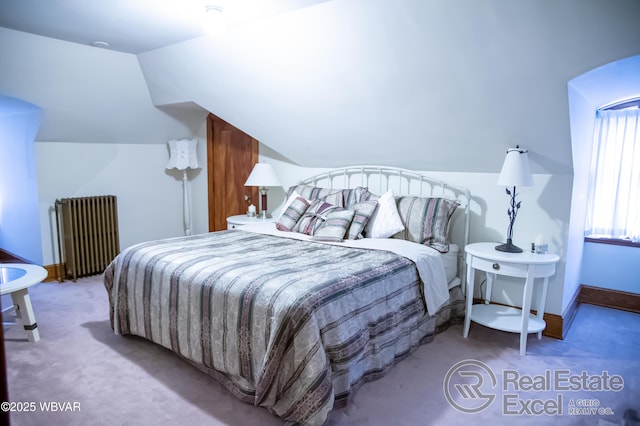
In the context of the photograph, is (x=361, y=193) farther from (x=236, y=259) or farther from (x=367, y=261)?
(x=236, y=259)

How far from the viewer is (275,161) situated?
4.79 meters

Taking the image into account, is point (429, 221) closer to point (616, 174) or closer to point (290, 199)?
point (290, 199)

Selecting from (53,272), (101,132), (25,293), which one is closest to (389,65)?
(25,293)

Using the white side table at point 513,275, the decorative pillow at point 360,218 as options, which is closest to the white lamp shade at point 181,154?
the decorative pillow at point 360,218

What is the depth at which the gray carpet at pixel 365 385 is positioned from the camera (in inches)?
85.4

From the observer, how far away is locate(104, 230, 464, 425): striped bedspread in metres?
2.04

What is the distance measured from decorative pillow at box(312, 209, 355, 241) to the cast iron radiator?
2593 mm

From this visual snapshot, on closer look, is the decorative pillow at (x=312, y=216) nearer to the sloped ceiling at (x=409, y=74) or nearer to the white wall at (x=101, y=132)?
the sloped ceiling at (x=409, y=74)

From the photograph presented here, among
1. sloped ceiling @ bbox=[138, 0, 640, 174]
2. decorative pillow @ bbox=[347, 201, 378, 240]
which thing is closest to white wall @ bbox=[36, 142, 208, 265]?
sloped ceiling @ bbox=[138, 0, 640, 174]

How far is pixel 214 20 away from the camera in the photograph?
299cm

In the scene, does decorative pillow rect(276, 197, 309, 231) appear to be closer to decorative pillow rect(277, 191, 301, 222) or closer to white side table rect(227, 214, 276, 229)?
decorative pillow rect(277, 191, 301, 222)

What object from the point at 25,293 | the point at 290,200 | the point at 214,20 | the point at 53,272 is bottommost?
the point at 53,272

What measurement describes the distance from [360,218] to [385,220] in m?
0.20

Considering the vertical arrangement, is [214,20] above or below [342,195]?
above
